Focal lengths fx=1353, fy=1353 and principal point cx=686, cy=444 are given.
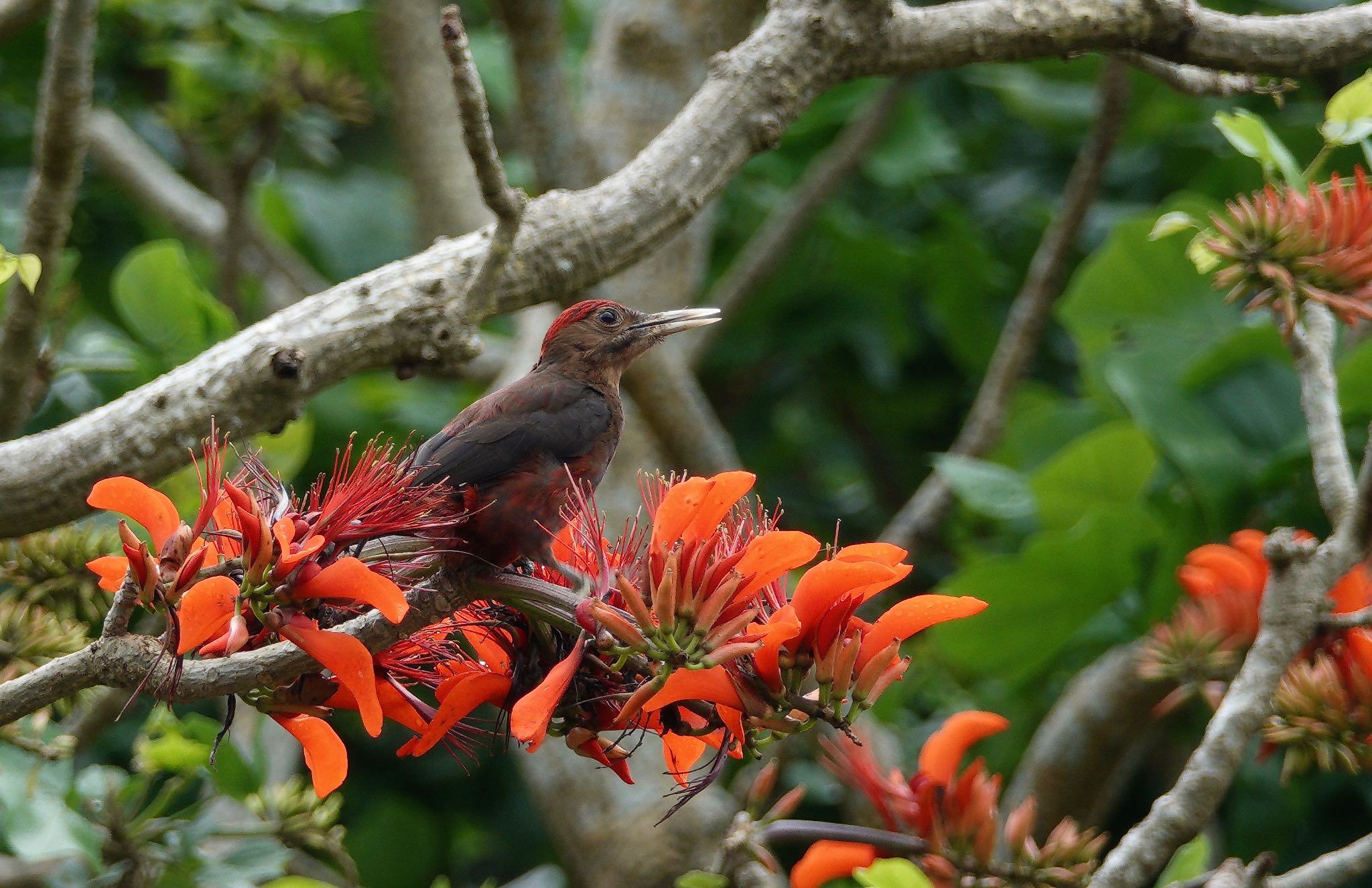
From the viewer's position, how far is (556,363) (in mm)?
2246

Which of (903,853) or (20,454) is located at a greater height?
(20,454)

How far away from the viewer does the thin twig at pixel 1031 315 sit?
3.64 meters

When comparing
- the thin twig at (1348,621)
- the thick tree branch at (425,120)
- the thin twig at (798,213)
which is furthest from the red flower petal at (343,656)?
the thick tree branch at (425,120)

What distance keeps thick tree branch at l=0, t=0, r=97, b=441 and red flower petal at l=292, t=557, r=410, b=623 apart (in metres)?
1.15

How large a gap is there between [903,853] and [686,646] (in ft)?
2.48

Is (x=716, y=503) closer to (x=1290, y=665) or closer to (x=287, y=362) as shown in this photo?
(x=287, y=362)

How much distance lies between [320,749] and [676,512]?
1.59 feet

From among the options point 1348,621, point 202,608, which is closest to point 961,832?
point 1348,621

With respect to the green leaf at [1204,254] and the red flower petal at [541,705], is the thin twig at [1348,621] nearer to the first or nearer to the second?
the green leaf at [1204,254]

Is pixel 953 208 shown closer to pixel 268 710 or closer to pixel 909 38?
pixel 909 38

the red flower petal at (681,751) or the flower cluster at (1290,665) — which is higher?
the red flower petal at (681,751)

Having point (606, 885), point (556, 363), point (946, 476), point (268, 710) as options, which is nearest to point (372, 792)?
point (606, 885)

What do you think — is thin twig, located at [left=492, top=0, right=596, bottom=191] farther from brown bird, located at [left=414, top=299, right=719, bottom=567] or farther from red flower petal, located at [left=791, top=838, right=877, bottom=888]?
red flower petal, located at [left=791, top=838, right=877, bottom=888]

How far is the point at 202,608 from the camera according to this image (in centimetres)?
129
